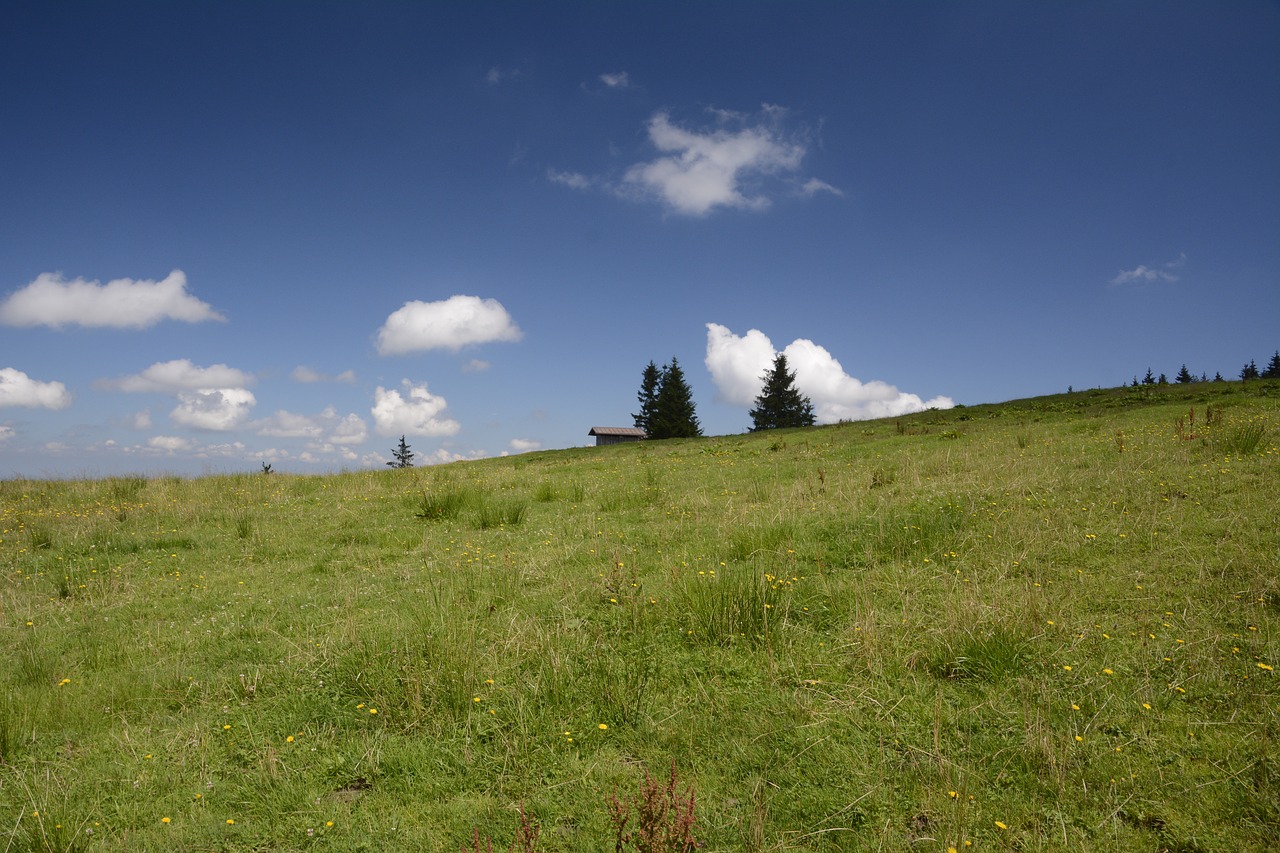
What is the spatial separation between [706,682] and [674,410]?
2197 inches

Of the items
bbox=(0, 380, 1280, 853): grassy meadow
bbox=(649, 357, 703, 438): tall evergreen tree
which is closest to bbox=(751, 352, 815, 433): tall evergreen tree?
bbox=(649, 357, 703, 438): tall evergreen tree

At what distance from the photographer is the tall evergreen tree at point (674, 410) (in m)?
59.8

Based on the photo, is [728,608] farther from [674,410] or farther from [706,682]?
[674,410]

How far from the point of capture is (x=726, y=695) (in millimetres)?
4711

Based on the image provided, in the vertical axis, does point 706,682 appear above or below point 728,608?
below

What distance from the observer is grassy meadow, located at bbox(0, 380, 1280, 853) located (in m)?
3.57

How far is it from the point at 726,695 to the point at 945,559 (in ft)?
12.3

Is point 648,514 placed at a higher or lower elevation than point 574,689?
higher

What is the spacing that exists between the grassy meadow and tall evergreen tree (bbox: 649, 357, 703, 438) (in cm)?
5000

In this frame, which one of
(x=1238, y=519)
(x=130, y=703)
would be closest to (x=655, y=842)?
(x=130, y=703)

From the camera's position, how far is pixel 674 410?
6053cm

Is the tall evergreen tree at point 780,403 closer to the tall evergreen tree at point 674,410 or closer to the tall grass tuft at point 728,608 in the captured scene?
the tall evergreen tree at point 674,410

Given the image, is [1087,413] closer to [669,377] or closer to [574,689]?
[574,689]

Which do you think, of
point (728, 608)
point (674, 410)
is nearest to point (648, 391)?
point (674, 410)
